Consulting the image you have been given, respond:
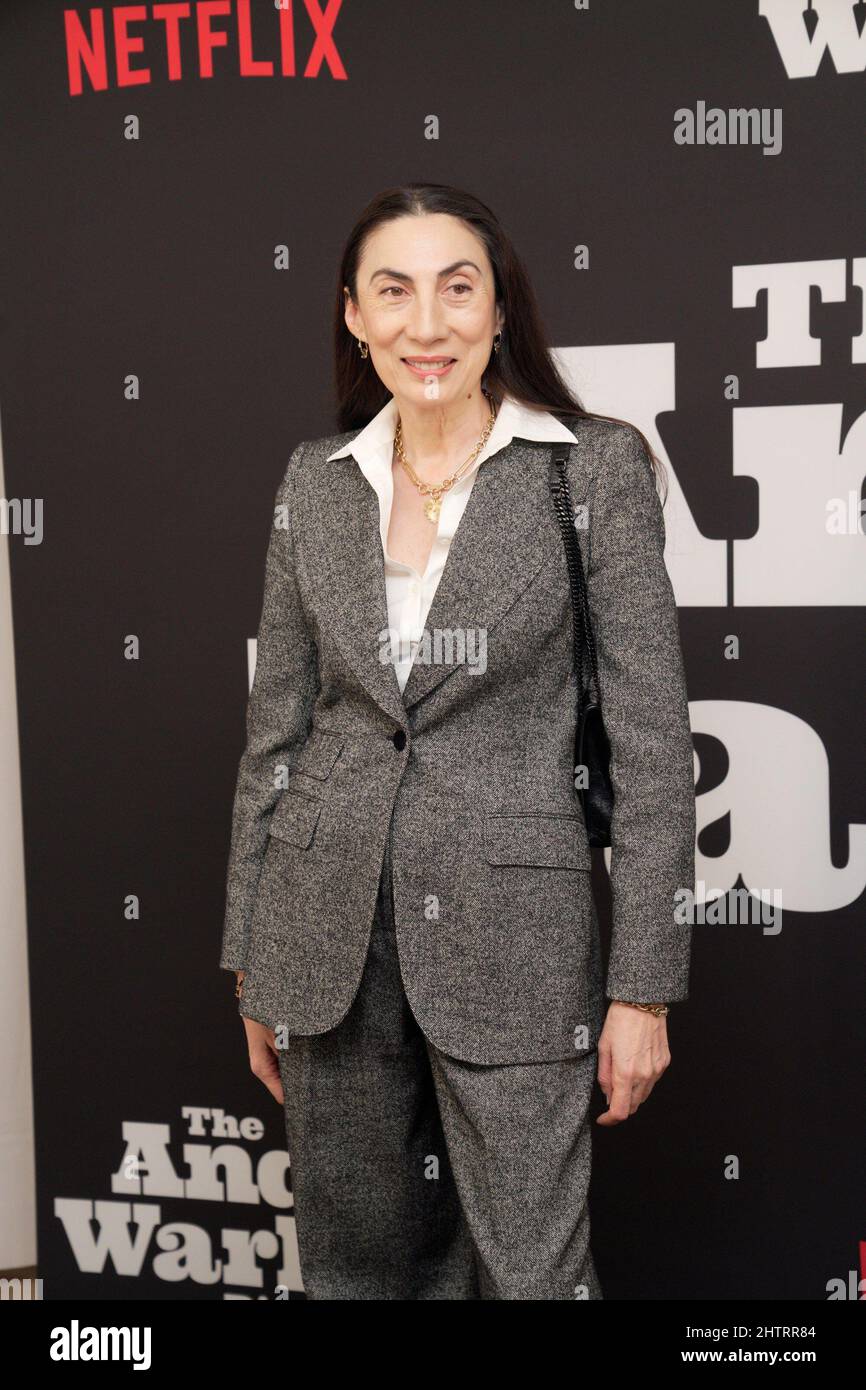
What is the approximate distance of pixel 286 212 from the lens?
107 inches

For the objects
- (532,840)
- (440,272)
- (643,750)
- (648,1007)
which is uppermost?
(440,272)

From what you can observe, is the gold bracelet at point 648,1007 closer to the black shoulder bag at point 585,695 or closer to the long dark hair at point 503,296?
the black shoulder bag at point 585,695

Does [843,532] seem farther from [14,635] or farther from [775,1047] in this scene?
[14,635]

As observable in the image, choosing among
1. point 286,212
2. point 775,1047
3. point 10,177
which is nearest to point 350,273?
point 286,212

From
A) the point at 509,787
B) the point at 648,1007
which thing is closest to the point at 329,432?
the point at 509,787

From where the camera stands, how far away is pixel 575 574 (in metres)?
1.74

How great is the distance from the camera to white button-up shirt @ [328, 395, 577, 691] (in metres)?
1.79

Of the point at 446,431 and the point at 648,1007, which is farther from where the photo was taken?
the point at 446,431

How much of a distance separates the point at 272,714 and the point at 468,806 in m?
0.37

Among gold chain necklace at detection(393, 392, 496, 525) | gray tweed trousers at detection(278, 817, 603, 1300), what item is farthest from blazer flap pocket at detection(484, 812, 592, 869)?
gold chain necklace at detection(393, 392, 496, 525)

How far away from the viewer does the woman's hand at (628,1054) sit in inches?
68.0

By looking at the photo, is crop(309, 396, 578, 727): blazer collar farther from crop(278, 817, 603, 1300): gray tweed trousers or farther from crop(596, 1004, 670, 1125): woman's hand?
crop(596, 1004, 670, 1125): woman's hand

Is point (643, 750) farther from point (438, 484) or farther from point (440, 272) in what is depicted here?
point (440, 272)

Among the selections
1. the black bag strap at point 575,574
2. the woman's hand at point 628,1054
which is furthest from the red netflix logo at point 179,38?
the woman's hand at point 628,1054
